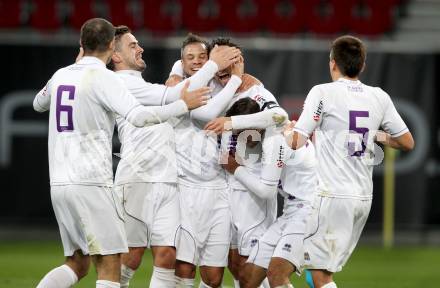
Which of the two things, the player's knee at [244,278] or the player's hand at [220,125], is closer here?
the player's hand at [220,125]

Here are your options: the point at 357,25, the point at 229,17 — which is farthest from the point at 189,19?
the point at 357,25

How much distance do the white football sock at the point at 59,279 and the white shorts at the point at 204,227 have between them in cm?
88

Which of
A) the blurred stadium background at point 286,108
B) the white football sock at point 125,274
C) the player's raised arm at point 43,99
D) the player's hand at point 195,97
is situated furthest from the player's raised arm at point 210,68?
the blurred stadium background at point 286,108

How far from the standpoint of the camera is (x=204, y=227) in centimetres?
718

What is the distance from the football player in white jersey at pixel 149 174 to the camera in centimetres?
700

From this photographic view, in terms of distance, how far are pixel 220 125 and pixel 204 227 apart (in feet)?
2.74

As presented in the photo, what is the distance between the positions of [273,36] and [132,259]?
33.3ft

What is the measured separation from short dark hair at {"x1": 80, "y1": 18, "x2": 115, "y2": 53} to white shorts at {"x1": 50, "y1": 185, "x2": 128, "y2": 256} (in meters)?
1.02

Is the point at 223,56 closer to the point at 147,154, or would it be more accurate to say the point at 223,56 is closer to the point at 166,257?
the point at 147,154

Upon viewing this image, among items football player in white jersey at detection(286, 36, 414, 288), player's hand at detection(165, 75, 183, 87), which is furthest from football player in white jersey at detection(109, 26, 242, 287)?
football player in white jersey at detection(286, 36, 414, 288)

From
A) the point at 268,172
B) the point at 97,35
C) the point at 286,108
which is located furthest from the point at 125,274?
the point at 286,108

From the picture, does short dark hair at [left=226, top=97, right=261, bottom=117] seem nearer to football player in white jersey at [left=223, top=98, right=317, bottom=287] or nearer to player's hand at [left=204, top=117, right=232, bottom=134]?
football player in white jersey at [left=223, top=98, right=317, bottom=287]

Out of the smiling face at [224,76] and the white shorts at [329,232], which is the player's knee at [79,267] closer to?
the white shorts at [329,232]

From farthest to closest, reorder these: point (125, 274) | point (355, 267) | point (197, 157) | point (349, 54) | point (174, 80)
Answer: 1. point (355, 267)
2. point (125, 274)
3. point (174, 80)
4. point (197, 157)
5. point (349, 54)
